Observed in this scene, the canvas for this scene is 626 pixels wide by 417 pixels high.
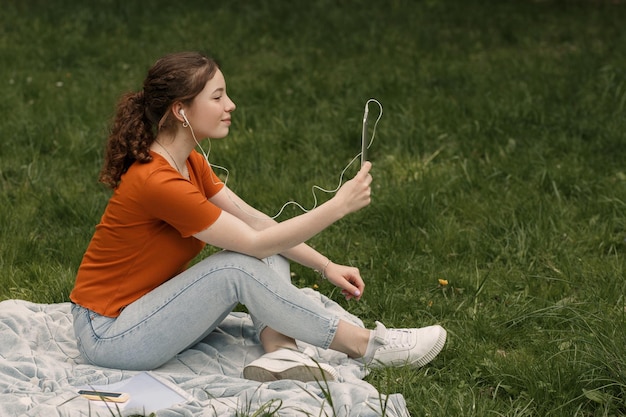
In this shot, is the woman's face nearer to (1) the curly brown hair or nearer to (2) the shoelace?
(1) the curly brown hair

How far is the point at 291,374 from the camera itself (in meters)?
3.28

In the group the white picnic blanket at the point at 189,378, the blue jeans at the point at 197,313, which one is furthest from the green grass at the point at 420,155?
the blue jeans at the point at 197,313

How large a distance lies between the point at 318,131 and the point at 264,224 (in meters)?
2.27

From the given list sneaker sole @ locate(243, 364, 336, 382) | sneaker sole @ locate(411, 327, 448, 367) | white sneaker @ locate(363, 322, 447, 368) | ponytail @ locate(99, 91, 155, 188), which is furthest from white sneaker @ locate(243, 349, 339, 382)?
ponytail @ locate(99, 91, 155, 188)

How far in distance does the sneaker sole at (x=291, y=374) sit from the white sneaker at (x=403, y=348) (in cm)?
27

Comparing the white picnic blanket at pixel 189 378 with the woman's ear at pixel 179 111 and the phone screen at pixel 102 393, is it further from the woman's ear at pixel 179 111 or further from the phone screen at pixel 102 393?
the woman's ear at pixel 179 111

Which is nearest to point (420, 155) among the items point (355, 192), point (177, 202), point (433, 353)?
point (433, 353)

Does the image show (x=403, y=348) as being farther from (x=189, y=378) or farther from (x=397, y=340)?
(x=189, y=378)

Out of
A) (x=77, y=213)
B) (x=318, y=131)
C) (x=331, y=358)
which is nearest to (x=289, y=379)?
(x=331, y=358)

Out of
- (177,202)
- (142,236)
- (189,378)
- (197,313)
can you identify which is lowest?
(189,378)

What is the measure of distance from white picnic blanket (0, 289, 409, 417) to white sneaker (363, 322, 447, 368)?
91mm

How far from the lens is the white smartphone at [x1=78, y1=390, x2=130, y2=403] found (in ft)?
10.2

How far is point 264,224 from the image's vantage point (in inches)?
147

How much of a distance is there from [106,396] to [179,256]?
0.54 meters
